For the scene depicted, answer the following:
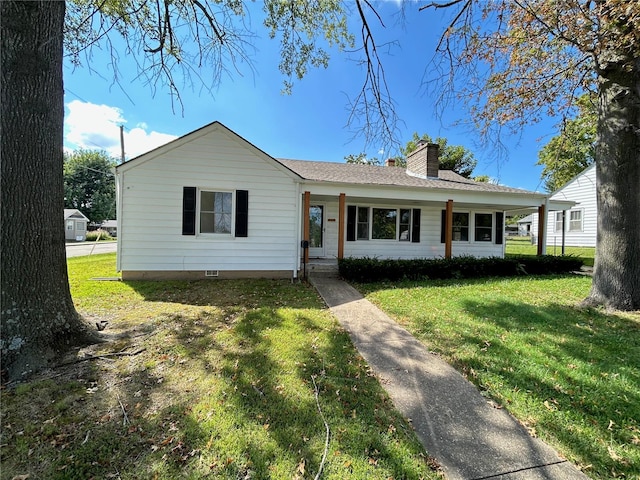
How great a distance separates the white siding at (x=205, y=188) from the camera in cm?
778

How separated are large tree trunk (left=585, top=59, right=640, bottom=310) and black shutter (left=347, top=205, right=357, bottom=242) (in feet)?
23.5

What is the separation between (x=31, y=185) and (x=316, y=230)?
871cm

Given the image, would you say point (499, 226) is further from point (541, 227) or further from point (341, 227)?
point (341, 227)

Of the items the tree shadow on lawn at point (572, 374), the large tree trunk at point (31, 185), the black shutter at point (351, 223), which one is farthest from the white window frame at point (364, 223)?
the large tree trunk at point (31, 185)

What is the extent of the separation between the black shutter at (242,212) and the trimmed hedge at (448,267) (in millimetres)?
3069

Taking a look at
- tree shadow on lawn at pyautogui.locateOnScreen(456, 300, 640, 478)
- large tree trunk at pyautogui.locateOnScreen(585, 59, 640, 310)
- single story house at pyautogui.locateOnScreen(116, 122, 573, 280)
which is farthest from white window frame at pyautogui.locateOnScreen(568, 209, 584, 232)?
tree shadow on lawn at pyautogui.locateOnScreen(456, 300, 640, 478)

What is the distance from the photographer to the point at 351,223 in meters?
11.4

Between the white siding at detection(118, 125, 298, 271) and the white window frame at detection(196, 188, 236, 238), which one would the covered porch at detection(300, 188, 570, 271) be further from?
the white window frame at detection(196, 188, 236, 238)

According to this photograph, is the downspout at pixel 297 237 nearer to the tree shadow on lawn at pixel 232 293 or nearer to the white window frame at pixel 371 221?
the tree shadow on lawn at pixel 232 293

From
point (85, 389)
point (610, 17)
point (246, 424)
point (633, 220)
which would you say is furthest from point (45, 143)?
point (633, 220)

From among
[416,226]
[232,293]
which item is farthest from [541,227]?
[232,293]

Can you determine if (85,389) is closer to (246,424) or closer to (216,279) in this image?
(246,424)

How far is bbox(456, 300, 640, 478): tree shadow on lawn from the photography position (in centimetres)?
222

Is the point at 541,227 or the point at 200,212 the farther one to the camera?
the point at 541,227
